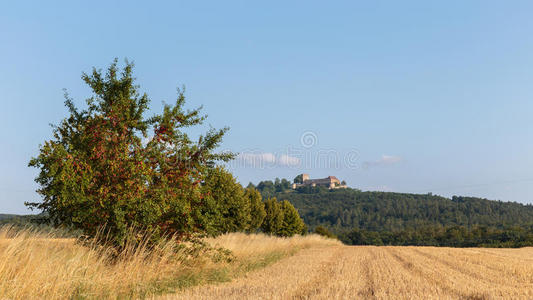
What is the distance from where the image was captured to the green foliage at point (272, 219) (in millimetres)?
52906

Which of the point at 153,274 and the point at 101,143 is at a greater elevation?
the point at 101,143

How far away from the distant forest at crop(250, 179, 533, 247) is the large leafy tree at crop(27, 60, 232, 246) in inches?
2808

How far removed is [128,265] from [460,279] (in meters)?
9.92

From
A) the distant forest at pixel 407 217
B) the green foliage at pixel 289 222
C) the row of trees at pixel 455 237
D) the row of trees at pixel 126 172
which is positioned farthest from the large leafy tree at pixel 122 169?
the distant forest at pixel 407 217

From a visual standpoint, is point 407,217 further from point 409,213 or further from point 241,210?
point 241,210

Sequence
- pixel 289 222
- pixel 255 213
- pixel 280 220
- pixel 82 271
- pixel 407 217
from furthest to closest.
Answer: pixel 407 217, pixel 289 222, pixel 280 220, pixel 255 213, pixel 82 271

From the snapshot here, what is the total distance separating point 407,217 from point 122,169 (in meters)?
134

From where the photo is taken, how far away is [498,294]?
9594mm

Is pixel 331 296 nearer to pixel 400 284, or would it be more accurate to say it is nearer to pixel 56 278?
pixel 400 284

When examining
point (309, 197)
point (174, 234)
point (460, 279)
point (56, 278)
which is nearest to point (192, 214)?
point (174, 234)

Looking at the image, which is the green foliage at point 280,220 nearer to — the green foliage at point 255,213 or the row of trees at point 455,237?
the green foliage at point 255,213

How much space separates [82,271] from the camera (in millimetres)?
8828

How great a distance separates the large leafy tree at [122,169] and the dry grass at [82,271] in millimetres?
903

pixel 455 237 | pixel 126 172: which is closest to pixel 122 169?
pixel 126 172
